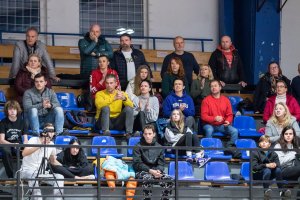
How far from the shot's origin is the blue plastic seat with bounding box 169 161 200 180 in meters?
15.1

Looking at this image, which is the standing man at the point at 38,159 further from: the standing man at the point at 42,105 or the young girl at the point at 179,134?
the young girl at the point at 179,134

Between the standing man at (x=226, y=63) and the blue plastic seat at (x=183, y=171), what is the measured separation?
337 cm

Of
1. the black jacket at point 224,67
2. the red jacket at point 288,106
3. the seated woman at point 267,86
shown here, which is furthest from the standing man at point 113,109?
the seated woman at point 267,86

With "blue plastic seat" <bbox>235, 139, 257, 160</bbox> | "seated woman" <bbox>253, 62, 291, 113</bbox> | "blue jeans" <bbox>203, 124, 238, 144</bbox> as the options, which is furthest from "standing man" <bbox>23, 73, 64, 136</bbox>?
"seated woman" <bbox>253, 62, 291, 113</bbox>

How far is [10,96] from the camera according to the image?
57.1 feet

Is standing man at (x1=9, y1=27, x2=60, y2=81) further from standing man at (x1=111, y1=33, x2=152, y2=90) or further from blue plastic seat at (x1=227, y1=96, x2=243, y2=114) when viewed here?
blue plastic seat at (x1=227, y1=96, x2=243, y2=114)

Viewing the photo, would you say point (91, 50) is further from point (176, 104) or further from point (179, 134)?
point (179, 134)

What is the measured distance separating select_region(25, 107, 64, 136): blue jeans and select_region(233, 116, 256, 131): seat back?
2.93 metres

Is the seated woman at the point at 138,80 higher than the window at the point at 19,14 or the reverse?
the reverse

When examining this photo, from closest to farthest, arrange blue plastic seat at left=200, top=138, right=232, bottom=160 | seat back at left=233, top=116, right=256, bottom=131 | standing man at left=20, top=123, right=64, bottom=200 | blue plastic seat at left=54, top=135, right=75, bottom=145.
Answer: standing man at left=20, top=123, right=64, bottom=200, blue plastic seat at left=54, top=135, right=75, bottom=145, blue plastic seat at left=200, top=138, right=232, bottom=160, seat back at left=233, top=116, right=256, bottom=131

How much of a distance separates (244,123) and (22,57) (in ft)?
11.7

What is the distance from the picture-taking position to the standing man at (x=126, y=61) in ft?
58.4

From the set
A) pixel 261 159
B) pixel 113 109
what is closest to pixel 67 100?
pixel 113 109

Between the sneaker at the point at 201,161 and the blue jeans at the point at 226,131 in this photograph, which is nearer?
the sneaker at the point at 201,161
